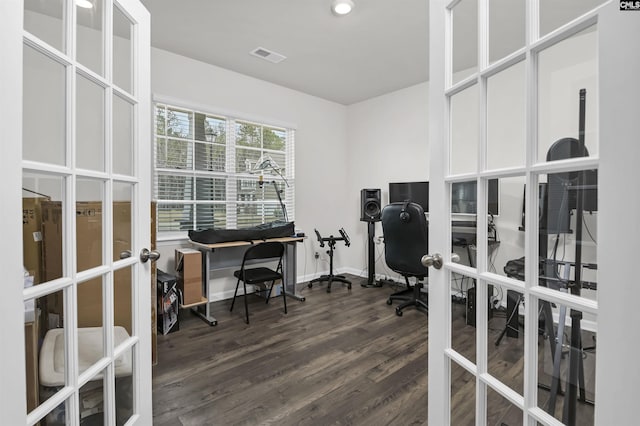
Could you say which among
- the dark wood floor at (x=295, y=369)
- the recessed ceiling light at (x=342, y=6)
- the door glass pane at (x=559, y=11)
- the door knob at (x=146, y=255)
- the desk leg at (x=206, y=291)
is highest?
the recessed ceiling light at (x=342, y=6)

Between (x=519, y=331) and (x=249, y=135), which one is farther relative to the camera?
(x=249, y=135)

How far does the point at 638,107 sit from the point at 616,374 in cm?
53

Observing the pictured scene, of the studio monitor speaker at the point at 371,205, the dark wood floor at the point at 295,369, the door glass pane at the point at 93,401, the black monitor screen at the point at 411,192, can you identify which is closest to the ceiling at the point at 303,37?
the black monitor screen at the point at 411,192

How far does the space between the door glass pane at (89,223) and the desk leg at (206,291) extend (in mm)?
1978

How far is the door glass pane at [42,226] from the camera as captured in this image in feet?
2.78

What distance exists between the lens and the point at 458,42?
1.11 metres

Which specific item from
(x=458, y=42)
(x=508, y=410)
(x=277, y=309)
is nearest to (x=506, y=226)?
(x=508, y=410)

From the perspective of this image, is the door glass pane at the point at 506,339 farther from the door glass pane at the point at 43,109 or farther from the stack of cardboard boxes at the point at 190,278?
the stack of cardboard boxes at the point at 190,278

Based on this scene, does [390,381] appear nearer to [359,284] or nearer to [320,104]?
[359,284]

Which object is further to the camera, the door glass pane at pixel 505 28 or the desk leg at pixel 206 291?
the desk leg at pixel 206 291

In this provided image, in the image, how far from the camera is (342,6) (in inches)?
95.3

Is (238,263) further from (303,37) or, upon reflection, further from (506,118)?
(506,118)

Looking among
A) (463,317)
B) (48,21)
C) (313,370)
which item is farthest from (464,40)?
(313,370)

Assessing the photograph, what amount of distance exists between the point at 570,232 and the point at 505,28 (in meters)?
0.69
